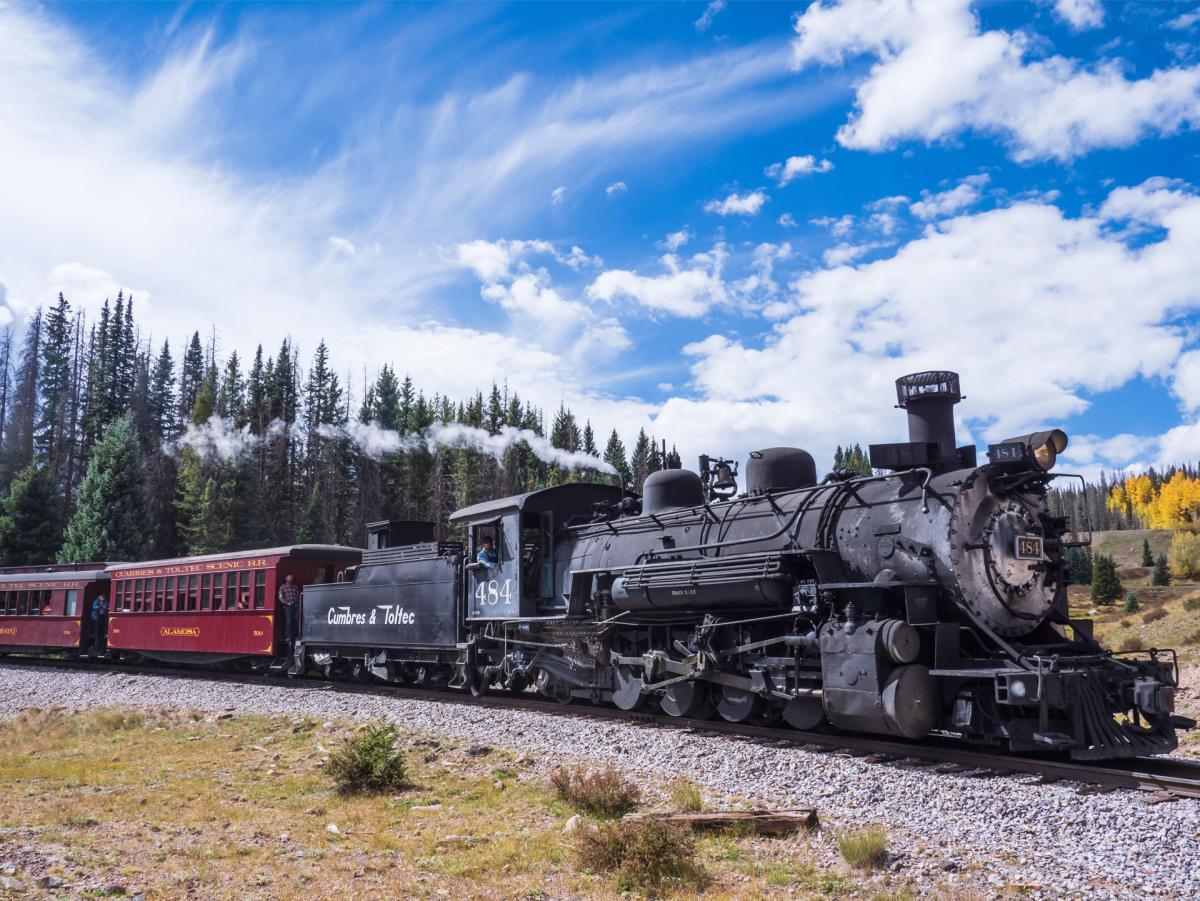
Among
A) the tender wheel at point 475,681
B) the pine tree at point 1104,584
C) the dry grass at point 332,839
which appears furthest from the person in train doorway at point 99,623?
the pine tree at point 1104,584

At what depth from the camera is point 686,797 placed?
7.49 metres

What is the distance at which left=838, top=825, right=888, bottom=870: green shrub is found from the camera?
5992 millimetres

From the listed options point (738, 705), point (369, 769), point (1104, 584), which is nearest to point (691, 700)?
point (738, 705)

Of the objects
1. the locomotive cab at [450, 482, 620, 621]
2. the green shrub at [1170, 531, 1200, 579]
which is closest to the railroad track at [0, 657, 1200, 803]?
the locomotive cab at [450, 482, 620, 621]

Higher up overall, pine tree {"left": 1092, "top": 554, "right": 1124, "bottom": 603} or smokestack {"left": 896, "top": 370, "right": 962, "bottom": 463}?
smokestack {"left": 896, "top": 370, "right": 962, "bottom": 463}

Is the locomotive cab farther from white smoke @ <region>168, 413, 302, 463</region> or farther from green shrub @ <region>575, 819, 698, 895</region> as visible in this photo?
white smoke @ <region>168, 413, 302, 463</region>

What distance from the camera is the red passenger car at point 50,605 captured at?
26.4 m

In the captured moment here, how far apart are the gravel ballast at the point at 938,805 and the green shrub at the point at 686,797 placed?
358 mm

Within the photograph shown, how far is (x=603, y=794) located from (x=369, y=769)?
108 inches

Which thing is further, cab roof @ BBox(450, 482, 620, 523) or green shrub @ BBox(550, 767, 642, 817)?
cab roof @ BBox(450, 482, 620, 523)

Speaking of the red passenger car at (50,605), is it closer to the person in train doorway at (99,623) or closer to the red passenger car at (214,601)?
the person in train doorway at (99,623)

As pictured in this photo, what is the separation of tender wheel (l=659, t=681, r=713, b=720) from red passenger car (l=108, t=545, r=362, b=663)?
12.0 meters

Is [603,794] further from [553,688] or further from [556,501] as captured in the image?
[556,501]


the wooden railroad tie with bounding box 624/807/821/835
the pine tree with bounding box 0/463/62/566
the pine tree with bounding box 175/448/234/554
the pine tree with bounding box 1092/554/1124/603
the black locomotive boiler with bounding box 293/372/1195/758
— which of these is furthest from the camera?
the pine tree with bounding box 1092/554/1124/603
